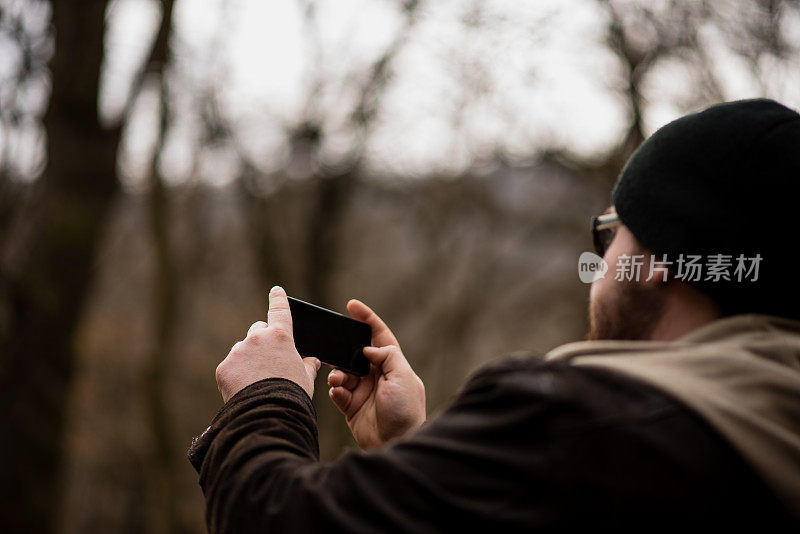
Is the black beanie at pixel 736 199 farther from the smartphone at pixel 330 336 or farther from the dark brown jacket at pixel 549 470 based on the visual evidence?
the smartphone at pixel 330 336

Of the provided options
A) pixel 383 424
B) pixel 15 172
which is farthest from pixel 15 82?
pixel 383 424

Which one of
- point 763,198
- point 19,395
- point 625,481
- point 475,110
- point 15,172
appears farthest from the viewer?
point 475,110

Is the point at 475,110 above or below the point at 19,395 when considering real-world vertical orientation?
above

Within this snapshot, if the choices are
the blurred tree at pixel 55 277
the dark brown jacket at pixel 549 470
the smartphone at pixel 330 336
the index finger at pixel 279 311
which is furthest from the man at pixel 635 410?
the blurred tree at pixel 55 277

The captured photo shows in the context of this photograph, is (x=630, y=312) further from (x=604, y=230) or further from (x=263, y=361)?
(x=263, y=361)

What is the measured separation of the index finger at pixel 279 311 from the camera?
1.56 m

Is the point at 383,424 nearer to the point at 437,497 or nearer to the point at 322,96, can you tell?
the point at 437,497

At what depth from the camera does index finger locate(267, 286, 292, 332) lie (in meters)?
1.56

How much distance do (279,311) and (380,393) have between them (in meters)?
0.37

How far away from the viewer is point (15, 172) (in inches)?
237

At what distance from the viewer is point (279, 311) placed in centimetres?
159

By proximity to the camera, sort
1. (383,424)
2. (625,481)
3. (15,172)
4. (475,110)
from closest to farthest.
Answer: (625,481)
(383,424)
(15,172)
(475,110)

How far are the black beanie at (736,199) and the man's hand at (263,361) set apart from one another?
74 centimetres

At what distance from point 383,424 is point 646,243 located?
813 mm
